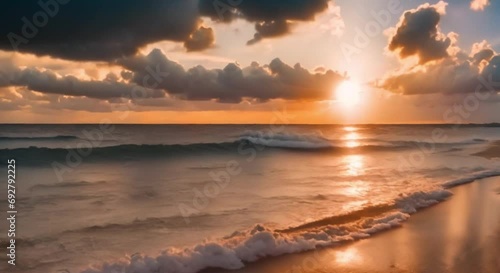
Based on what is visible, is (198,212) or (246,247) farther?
(198,212)

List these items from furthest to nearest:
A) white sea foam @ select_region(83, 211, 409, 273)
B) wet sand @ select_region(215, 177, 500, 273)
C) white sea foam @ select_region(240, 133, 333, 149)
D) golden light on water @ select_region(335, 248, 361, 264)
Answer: white sea foam @ select_region(240, 133, 333, 149) → golden light on water @ select_region(335, 248, 361, 264) → wet sand @ select_region(215, 177, 500, 273) → white sea foam @ select_region(83, 211, 409, 273)

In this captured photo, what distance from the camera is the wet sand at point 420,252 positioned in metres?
7.59

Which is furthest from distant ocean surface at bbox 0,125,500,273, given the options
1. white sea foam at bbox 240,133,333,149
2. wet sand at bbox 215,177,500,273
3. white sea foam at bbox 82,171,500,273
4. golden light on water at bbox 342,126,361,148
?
golden light on water at bbox 342,126,361,148

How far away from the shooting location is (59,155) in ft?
103

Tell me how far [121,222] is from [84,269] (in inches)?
135

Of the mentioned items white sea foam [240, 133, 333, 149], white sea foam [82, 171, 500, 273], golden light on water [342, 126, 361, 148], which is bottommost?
golden light on water [342, 126, 361, 148]

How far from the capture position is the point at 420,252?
8.38m

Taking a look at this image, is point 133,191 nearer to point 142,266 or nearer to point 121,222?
point 121,222

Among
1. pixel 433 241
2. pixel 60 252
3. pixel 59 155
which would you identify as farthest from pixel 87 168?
pixel 433 241

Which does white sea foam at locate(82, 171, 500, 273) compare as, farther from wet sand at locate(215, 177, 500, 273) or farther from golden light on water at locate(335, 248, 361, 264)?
golden light on water at locate(335, 248, 361, 264)

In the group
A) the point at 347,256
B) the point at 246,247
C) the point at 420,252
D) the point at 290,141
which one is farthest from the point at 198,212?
the point at 290,141

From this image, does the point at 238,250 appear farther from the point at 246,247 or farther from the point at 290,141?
the point at 290,141

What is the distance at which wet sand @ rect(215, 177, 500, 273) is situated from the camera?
7.59 m

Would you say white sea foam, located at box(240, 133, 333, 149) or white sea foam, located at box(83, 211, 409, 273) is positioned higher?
white sea foam, located at box(83, 211, 409, 273)
